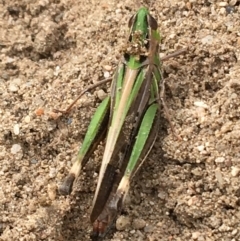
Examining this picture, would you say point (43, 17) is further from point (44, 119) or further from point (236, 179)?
point (236, 179)

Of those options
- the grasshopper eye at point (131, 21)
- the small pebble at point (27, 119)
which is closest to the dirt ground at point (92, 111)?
the small pebble at point (27, 119)

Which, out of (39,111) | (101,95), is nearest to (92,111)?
(101,95)

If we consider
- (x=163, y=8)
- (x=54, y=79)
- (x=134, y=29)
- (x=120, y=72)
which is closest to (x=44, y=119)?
(x=54, y=79)

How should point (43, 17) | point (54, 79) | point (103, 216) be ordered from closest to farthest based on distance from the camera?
point (103, 216)
point (54, 79)
point (43, 17)

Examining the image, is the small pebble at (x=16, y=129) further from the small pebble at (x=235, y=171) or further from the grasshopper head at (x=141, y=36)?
the small pebble at (x=235, y=171)

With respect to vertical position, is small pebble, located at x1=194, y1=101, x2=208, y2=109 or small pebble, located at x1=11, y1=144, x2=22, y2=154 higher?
small pebble, located at x1=194, y1=101, x2=208, y2=109

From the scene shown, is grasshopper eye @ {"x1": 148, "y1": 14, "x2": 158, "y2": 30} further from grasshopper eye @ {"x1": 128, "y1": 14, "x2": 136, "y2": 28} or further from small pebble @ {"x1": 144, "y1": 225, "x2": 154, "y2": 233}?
small pebble @ {"x1": 144, "y1": 225, "x2": 154, "y2": 233}

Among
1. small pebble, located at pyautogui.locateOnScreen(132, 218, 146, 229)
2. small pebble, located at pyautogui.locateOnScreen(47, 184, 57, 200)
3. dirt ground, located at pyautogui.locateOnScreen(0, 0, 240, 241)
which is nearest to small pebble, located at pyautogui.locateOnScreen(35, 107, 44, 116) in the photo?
dirt ground, located at pyautogui.locateOnScreen(0, 0, 240, 241)
